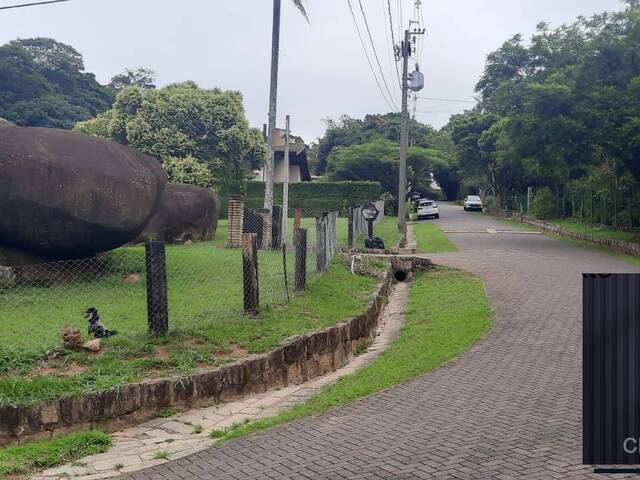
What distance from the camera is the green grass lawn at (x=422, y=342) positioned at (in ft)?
23.8

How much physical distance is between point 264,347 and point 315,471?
12.2ft

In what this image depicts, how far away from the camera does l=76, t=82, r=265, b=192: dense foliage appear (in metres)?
31.1

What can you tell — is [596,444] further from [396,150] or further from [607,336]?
[396,150]

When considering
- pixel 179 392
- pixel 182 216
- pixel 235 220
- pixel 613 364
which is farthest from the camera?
pixel 182 216

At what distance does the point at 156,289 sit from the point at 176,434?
85.6 inches

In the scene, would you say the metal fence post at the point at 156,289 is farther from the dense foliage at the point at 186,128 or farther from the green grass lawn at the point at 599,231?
the dense foliage at the point at 186,128

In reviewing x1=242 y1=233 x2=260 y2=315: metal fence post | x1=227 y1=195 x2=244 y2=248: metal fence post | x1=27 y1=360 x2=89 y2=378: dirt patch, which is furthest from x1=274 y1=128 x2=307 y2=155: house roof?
x1=27 y1=360 x2=89 y2=378: dirt patch

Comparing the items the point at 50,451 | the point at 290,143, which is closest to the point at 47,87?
the point at 290,143

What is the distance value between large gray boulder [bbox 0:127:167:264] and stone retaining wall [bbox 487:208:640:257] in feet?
50.5

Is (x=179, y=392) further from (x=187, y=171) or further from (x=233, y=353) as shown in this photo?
(x=187, y=171)

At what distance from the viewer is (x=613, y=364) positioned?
379 centimetres

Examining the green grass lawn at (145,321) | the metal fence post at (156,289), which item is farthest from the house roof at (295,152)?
the metal fence post at (156,289)

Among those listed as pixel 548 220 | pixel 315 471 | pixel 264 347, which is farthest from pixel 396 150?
pixel 315 471

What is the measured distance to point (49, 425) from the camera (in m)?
6.70
